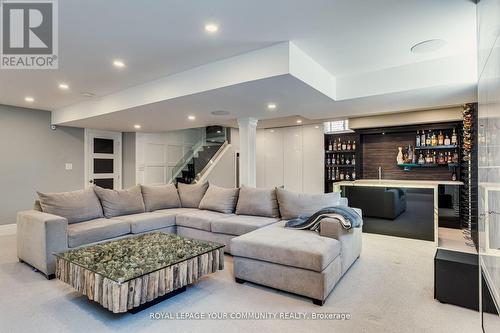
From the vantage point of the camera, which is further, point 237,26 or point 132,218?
point 132,218

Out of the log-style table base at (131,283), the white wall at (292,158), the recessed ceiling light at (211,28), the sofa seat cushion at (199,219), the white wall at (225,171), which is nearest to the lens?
the log-style table base at (131,283)

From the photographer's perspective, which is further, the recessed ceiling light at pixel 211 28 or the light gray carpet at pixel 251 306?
the recessed ceiling light at pixel 211 28

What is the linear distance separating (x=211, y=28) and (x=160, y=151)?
19.1ft

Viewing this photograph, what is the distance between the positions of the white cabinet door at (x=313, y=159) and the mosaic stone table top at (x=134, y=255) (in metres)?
4.44

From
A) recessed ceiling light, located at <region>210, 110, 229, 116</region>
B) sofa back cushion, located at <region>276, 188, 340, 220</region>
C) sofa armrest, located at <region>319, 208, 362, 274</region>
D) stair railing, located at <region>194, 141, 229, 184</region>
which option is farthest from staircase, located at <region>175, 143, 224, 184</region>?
sofa armrest, located at <region>319, 208, 362, 274</region>

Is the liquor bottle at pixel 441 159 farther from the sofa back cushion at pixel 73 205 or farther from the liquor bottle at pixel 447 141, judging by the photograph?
the sofa back cushion at pixel 73 205

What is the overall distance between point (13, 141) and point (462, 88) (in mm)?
7856

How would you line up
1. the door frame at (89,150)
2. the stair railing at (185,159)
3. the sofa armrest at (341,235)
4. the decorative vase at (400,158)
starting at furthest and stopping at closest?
the stair railing at (185,159), the door frame at (89,150), the decorative vase at (400,158), the sofa armrest at (341,235)

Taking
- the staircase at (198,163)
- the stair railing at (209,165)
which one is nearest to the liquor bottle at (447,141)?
the stair railing at (209,165)

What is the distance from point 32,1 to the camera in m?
2.23

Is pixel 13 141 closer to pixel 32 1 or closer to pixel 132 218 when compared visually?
pixel 132 218

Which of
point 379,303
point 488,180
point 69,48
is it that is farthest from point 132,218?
point 488,180

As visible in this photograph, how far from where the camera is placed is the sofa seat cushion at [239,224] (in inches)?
139

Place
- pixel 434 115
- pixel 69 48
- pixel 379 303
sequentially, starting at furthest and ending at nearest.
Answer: pixel 434 115 → pixel 69 48 → pixel 379 303
